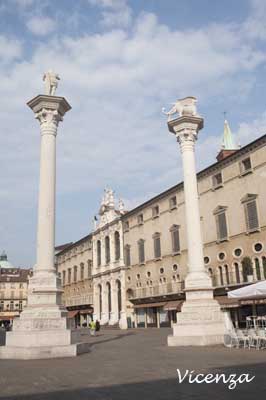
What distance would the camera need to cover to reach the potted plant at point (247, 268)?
3328cm

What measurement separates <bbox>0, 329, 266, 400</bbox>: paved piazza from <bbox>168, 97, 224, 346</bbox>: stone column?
381cm

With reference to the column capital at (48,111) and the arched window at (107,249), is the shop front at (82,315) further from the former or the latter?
the column capital at (48,111)

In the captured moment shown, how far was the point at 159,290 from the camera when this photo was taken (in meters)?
45.9

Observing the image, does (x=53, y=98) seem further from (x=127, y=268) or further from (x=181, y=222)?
(x=127, y=268)

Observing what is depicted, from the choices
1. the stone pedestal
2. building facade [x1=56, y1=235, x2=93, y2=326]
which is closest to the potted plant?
the stone pedestal

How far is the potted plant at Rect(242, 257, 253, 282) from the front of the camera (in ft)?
109

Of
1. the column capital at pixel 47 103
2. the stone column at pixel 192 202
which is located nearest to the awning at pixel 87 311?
the stone column at pixel 192 202

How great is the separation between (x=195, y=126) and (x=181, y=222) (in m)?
22.5

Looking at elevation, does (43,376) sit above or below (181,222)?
below

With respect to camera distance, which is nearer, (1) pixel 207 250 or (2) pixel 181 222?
(1) pixel 207 250

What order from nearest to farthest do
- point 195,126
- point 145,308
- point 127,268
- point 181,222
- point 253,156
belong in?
point 195,126 < point 253,156 < point 181,222 < point 145,308 < point 127,268

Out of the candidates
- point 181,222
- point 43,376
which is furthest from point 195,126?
point 181,222

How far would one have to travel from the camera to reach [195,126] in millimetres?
21359

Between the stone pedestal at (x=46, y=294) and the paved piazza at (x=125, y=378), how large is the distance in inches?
55.2
